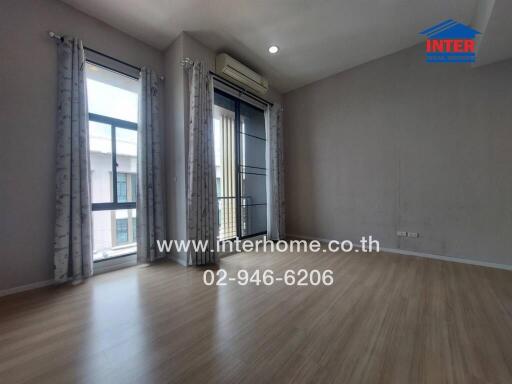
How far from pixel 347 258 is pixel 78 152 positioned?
369cm

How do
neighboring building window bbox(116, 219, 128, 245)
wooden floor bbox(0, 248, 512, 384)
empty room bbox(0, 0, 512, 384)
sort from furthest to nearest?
1. neighboring building window bbox(116, 219, 128, 245)
2. empty room bbox(0, 0, 512, 384)
3. wooden floor bbox(0, 248, 512, 384)

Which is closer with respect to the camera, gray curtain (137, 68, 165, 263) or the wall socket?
gray curtain (137, 68, 165, 263)

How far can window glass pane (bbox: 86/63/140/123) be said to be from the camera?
8.78 ft

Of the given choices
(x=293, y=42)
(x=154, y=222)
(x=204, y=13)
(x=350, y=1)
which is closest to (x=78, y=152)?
(x=154, y=222)

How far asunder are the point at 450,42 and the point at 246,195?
12.6ft

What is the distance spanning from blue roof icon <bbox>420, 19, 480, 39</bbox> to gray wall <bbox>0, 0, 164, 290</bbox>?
450 centimetres

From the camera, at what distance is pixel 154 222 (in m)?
3.00

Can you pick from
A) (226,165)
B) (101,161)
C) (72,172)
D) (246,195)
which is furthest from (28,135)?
(246,195)

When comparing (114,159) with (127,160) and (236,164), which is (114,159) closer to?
(127,160)

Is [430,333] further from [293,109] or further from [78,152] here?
[293,109]

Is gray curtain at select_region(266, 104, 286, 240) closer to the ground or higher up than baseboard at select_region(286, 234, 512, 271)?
higher up

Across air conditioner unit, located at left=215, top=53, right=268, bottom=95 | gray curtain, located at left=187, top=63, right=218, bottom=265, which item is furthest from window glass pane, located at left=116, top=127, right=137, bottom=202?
air conditioner unit, located at left=215, top=53, right=268, bottom=95

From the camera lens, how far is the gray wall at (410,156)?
2707mm

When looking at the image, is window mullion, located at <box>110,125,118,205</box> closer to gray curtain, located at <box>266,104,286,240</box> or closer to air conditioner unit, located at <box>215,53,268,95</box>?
air conditioner unit, located at <box>215,53,268,95</box>
